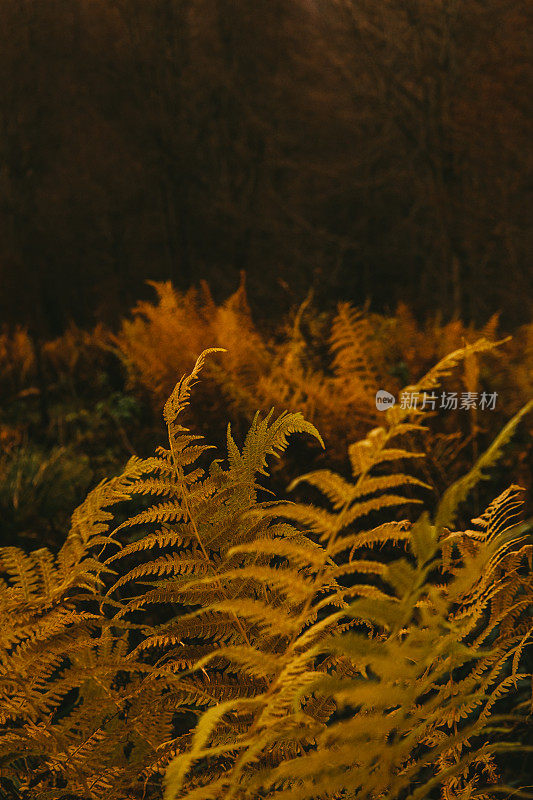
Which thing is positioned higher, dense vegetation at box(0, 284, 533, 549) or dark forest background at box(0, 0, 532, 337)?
dark forest background at box(0, 0, 532, 337)

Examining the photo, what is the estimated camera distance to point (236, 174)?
8.27 m

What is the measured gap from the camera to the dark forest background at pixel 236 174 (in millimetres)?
6770

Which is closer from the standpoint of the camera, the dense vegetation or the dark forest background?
the dense vegetation

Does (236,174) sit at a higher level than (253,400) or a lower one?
higher

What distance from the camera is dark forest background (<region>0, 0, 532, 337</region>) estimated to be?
22.2 feet

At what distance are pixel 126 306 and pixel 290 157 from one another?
287cm

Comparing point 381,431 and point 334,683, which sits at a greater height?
point 381,431

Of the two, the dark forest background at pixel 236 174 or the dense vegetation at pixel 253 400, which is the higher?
the dark forest background at pixel 236 174

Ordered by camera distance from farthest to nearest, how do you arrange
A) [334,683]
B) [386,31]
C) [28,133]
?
[386,31]
[28,133]
[334,683]

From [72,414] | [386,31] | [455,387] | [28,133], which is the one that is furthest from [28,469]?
[386,31]

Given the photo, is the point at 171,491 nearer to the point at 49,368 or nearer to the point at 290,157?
the point at 49,368

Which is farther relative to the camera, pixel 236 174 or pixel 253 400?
pixel 236 174

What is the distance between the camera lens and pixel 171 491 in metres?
0.57

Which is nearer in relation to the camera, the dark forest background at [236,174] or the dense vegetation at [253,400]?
the dense vegetation at [253,400]
